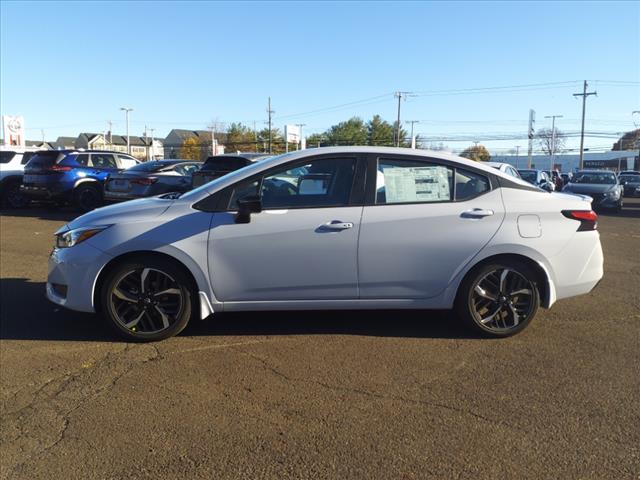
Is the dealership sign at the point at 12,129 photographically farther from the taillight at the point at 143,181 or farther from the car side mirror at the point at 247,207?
the car side mirror at the point at 247,207

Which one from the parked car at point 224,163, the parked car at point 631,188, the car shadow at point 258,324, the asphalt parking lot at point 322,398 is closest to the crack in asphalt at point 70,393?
the asphalt parking lot at point 322,398

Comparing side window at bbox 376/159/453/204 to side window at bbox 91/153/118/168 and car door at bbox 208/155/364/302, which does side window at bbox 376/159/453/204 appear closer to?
car door at bbox 208/155/364/302

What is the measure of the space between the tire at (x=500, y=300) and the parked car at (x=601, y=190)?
1537 cm

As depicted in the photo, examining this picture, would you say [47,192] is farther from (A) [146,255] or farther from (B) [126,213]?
(A) [146,255]

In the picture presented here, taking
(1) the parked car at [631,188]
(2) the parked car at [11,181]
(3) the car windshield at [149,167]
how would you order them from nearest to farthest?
(3) the car windshield at [149,167] → (2) the parked car at [11,181] → (1) the parked car at [631,188]

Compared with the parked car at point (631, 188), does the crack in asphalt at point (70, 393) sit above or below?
below

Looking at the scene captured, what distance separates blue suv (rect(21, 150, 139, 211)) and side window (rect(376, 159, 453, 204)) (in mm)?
11675

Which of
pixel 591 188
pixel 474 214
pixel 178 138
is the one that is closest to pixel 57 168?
pixel 474 214

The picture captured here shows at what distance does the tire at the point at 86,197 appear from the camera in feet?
46.2

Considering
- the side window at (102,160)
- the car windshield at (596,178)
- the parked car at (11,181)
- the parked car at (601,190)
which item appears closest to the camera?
the side window at (102,160)

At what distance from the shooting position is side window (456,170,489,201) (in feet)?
14.5

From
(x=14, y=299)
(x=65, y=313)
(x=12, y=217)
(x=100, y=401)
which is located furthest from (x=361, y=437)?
(x=12, y=217)

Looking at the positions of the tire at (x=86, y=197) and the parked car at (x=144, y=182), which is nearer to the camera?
the parked car at (x=144, y=182)

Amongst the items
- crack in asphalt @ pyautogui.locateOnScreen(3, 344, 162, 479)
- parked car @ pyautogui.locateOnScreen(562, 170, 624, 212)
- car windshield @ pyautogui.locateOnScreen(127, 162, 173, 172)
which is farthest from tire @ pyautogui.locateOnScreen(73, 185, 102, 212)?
parked car @ pyautogui.locateOnScreen(562, 170, 624, 212)
